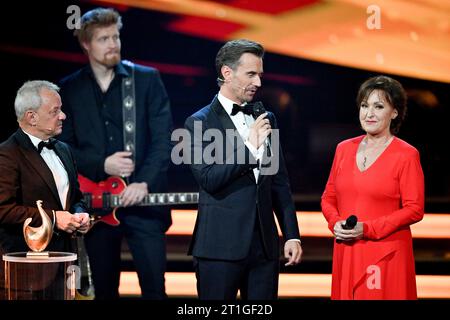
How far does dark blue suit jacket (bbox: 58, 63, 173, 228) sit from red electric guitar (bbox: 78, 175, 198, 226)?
4 centimetres

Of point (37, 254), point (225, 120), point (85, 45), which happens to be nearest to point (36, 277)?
point (37, 254)

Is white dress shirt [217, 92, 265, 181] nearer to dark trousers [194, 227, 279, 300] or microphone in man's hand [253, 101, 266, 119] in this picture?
microphone in man's hand [253, 101, 266, 119]

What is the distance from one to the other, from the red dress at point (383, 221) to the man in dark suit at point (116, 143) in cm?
147

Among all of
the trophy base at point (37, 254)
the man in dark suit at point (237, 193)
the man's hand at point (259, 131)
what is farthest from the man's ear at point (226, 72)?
the trophy base at point (37, 254)

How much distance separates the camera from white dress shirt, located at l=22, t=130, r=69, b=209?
427 centimetres

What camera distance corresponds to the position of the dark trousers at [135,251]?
5254 millimetres

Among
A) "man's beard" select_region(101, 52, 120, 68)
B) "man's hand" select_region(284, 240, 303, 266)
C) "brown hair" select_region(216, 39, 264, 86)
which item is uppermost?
"man's beard" select_region(101, 52, 120, 68)

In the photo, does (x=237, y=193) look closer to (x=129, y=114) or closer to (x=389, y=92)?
(x=389, y=92)

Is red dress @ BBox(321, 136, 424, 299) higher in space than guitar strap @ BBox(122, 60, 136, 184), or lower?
lower

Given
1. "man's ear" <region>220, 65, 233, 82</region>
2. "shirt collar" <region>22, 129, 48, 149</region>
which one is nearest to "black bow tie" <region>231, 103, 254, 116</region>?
"man's ear" <region>220, 65, 233, 82</region>

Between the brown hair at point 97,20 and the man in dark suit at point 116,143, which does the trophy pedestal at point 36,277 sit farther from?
the brown hair at point 97,20

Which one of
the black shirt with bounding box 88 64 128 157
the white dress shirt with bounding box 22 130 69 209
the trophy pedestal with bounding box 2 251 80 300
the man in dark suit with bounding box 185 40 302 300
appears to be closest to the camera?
the trophy pedestal with bounding box 2 251 80 300
